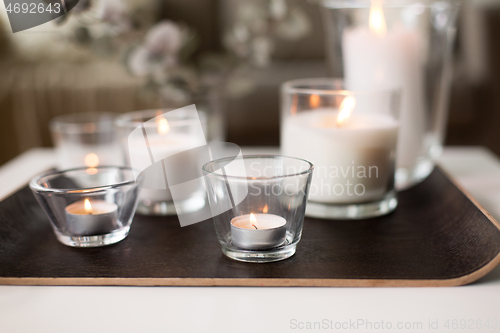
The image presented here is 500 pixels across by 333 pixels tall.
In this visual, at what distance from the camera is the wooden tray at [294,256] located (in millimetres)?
364

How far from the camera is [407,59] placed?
0.61 m

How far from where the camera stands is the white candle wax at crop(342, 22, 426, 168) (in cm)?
60

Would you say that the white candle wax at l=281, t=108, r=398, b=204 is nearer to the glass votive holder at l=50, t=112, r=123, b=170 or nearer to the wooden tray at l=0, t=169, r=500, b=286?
the wooden tray at l=0, t=169, r=500, b=286

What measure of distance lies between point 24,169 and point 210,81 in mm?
346

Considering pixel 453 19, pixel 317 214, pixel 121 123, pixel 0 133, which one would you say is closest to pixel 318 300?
pixel 317 214

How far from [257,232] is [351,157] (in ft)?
0.54

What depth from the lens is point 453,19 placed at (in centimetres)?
63

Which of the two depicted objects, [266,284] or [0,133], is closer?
[266,284]

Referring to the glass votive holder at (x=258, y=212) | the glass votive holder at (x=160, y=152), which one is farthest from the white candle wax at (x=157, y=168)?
the glass votive holder at (x=258, y=212)

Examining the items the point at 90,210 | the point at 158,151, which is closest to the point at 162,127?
the point at 158,151

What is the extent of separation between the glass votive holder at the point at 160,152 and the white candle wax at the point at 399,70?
21 centimetres

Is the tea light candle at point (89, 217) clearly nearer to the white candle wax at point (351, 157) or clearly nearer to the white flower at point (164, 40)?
the white candle wax at point (351, 157)

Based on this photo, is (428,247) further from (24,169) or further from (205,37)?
(205,37)

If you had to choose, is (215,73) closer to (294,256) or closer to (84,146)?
(84,146)
